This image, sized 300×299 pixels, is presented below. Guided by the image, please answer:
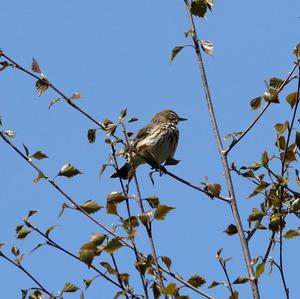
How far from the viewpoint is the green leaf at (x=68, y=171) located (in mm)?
3975

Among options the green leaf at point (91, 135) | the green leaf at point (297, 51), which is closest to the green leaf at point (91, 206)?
the green leaf at point (91, 135)

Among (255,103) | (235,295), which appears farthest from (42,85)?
(235,295)

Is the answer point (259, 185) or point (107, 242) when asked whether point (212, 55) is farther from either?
point (107, 242)

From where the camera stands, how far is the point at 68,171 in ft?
13.1

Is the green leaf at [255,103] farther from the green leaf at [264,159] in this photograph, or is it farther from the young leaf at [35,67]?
the young leaf at [35,67]

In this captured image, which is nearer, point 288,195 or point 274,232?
point 274,232

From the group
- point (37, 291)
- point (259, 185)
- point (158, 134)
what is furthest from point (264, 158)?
point (158, 134)

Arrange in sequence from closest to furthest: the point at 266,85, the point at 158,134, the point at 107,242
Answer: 1. the point at 107,242
2. the point at 266,85
3. the point at 158,134

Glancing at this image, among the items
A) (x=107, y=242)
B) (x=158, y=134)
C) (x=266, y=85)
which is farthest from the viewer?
(x=158, y=134)

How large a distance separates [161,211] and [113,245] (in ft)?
0.95

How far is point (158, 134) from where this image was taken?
9406 millimetres

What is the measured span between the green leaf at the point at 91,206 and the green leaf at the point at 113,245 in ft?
0.91

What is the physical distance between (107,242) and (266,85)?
46.6 inches

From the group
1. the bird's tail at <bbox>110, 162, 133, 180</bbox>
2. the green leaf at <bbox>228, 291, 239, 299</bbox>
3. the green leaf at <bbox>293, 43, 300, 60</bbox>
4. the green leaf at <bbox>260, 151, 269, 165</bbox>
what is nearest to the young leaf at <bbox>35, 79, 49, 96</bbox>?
the bird's tail at <bbox>110, 162, 133, 180</bbox>
